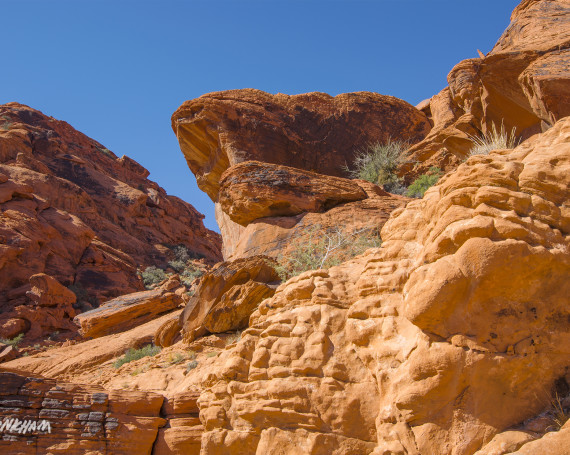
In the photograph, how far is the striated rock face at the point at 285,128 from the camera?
17.0 meters

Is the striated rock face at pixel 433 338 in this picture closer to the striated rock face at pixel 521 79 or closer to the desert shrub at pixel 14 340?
the striated rock face at pixel 521 79

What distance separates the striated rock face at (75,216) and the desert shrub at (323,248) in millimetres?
14080

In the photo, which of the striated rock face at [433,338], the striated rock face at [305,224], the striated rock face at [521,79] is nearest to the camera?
the striated rock face at [433,338]

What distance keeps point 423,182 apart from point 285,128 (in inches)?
232

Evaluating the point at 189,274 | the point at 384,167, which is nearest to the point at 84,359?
the point at 384,167

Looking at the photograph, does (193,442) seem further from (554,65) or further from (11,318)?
(11,318)

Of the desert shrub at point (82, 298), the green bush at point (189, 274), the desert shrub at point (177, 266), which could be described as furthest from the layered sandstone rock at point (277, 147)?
the desert shrub at point (177, 266)

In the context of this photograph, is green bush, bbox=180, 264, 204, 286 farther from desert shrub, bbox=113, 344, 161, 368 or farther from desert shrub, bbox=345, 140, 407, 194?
desert shrub, bbox=113, 344, 161, 368

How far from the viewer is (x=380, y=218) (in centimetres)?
1238

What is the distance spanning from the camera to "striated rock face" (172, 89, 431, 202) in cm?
1703

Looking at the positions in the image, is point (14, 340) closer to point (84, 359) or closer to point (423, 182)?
point (84, 359)

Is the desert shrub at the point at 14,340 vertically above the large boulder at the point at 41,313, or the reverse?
the large boulder at the point at 41,313

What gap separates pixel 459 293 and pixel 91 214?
30880 millimetres

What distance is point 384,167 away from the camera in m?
16.9
